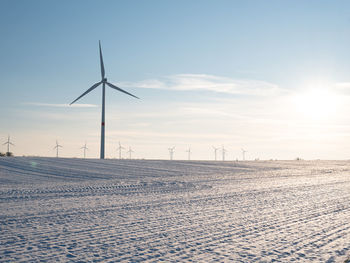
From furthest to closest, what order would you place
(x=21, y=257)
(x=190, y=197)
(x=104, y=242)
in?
(x=190, y=197), (x=104, y=242), (x=21, y=257)

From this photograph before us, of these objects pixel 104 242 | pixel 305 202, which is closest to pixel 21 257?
pixel 104 242

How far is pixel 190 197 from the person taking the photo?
568 inches

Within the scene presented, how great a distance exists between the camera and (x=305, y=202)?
43.4 feet

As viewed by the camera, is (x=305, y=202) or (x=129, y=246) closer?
(x=129, y=246)

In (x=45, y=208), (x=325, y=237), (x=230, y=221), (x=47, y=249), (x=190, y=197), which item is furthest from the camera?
(x=190, y=197)

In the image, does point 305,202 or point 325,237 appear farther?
point 305,202

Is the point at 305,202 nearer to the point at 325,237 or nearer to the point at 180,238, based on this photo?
the point at 325,237

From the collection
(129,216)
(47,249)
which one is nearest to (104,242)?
(47,249)

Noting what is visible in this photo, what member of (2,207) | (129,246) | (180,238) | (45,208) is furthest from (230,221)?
(2,207)

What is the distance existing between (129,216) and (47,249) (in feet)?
11.6

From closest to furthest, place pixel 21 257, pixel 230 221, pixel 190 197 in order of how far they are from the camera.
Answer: pixel 21 257 → pixel 230 221 → pixel 190 197

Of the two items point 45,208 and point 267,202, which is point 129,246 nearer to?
point 45,208

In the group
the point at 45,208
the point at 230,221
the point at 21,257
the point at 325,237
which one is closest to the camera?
the point at 21,257

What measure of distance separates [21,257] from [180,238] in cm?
311
